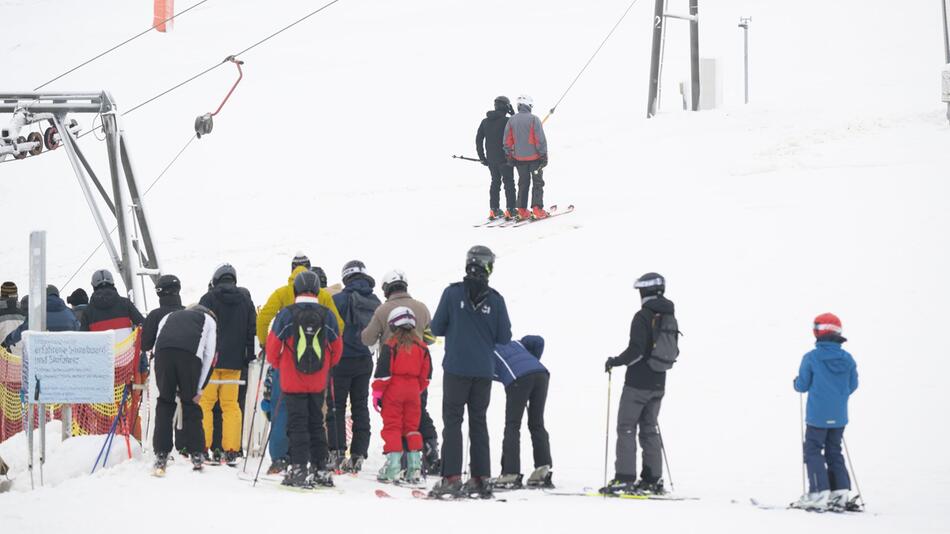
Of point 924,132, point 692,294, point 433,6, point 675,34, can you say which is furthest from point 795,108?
point 433,6

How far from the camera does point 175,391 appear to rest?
9.77 m

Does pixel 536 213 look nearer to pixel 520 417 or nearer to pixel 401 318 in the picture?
pixel 520 417

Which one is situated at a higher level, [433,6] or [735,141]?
[433,6]

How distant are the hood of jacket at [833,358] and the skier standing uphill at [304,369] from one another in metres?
3.47

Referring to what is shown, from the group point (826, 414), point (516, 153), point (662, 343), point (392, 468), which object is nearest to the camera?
point (826, 414)

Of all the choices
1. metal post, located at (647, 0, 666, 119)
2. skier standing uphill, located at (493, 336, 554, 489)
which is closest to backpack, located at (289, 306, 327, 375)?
skier standing uphill, located at (493, 336, 554, 489)

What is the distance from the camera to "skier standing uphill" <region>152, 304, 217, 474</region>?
9.59 meters

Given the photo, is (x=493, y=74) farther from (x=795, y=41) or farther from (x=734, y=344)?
(x=734, y=344)

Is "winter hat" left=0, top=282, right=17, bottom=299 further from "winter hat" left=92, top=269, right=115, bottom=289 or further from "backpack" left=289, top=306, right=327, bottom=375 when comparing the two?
"backpack" left=289, top=306, right=327, bottom=375

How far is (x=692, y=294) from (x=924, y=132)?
32.8ft

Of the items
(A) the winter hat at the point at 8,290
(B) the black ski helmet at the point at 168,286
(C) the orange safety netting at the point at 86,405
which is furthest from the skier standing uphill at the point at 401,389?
(A) the winter hat at the point at 8,290

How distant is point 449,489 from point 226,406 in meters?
2.45

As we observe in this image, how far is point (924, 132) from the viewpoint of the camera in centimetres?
2197

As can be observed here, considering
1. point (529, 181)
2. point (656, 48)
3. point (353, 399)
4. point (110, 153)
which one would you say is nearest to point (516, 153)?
point (529, 181)
